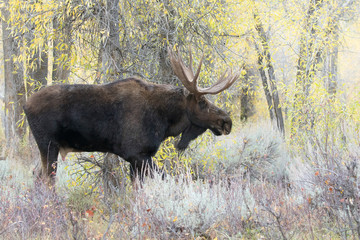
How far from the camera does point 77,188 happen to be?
700cm

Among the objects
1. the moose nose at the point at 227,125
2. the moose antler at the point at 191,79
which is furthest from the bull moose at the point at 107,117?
the moose nose at the point at 227,125

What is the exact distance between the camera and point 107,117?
6.17 metres

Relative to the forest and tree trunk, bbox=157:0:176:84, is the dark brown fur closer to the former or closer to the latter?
the forest

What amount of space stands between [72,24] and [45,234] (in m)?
3.78

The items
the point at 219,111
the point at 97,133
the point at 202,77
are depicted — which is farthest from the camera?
the point at 202,77

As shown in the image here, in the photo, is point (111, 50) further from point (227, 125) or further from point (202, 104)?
point (227, 125)

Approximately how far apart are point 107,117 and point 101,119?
78 millimetres

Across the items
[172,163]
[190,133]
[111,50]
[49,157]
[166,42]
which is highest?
[166,42]

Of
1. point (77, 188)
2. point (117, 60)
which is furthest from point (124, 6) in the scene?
point (77, 188)

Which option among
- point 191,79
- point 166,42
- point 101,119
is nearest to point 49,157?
point 101,119

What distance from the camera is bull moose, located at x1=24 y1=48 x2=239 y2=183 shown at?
19.8ft

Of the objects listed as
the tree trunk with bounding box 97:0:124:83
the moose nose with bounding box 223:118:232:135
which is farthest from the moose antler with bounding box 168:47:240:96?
the tree trunk with bounding box 97:0:124:83

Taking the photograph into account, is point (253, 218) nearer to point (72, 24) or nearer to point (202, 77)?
point (202, 77)

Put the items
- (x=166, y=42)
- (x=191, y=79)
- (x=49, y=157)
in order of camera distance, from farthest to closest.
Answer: (x=166, y=42) → (x=191, y=79) → (x=49, y=157)
